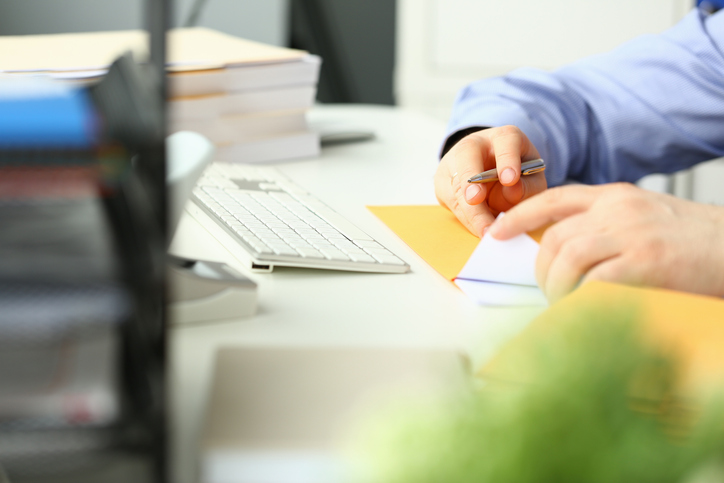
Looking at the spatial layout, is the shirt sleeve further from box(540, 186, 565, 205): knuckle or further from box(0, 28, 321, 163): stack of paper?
box(540, 186, 565, 205): knuckle

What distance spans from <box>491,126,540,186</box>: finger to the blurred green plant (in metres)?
0.50

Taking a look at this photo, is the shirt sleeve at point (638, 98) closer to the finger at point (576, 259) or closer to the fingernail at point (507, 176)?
the fingernail at point (507, 176)

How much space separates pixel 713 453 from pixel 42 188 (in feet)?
0.65

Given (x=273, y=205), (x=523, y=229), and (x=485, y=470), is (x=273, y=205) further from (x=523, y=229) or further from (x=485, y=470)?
(x=485, y=470)

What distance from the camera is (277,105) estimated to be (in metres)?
0.92

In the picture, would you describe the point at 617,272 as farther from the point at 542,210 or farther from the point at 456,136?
the point at 456,136

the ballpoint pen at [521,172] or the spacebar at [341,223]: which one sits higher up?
the ballpoint pen at [521,172]

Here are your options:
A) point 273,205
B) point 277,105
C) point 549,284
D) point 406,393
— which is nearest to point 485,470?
point 406,393

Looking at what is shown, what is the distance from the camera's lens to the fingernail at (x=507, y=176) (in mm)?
622

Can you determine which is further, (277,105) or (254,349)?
(277,105)

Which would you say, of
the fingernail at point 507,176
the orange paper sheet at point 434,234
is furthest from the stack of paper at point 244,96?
the fingernail at point 507,176

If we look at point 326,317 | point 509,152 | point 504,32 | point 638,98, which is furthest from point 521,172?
point 504,32

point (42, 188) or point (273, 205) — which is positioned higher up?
point (42, 188)

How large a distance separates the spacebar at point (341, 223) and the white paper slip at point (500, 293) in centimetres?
11
